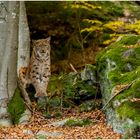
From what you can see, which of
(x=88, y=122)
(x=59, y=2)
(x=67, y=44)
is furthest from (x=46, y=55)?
(x=59, y=2)

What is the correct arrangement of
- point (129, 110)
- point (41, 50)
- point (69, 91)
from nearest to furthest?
point (129, 110) < point (69, 91) < point (41, 50)

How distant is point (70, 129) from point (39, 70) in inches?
121

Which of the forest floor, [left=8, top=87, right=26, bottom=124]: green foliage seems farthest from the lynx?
the forest floor

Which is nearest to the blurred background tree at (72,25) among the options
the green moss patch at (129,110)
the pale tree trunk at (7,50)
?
the pale tree trunk at (7,50)

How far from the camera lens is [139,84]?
7.55 m

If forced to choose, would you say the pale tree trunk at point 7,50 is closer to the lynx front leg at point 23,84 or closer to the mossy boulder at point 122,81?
the lynx front leg at point 23,84

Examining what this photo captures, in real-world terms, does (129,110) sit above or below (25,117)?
above

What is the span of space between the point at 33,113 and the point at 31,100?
1132mm

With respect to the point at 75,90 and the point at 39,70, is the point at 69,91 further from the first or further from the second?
the point at 39,70

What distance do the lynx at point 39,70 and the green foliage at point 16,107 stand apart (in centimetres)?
119

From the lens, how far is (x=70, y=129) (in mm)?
8078

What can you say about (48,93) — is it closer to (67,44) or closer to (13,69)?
(13,69)

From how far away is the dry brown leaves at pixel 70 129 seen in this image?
291 inches

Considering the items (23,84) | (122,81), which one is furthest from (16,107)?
(122,81)
